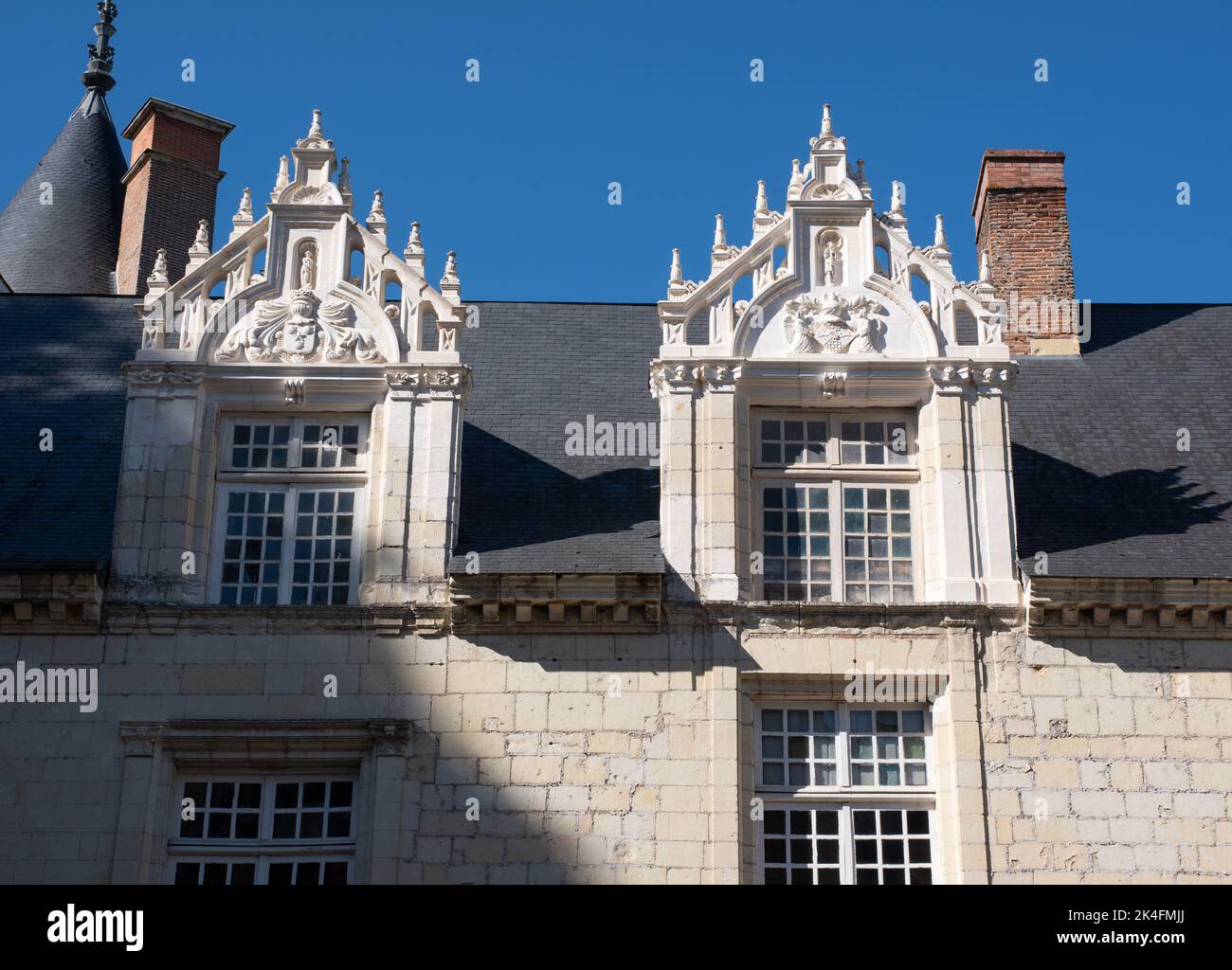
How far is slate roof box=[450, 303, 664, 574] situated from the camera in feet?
50.7

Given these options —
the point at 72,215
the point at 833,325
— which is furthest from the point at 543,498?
the point at 72,215

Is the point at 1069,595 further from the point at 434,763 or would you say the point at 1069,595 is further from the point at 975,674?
the point at 434,763

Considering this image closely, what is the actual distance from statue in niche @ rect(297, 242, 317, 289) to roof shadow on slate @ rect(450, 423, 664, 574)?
6.34 ft

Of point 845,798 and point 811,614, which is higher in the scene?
point 811,614

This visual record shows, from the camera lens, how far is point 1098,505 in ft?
53.2

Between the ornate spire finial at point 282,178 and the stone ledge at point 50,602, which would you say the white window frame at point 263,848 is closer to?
the stone ledge at point 50,602

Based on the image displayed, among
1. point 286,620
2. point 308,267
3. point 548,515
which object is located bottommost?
point 286,620

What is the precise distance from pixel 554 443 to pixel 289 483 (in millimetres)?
2525

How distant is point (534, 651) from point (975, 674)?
3495mm

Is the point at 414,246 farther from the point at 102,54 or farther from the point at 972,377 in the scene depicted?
the point at 102,54

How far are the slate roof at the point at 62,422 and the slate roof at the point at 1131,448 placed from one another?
7.92m

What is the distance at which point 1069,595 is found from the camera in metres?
14.8
